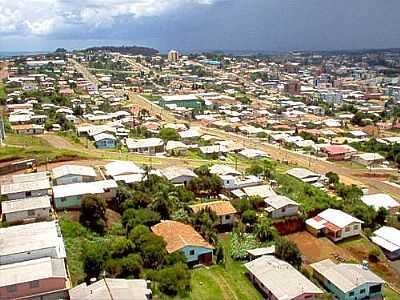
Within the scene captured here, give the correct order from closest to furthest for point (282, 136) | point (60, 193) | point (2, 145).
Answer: point (60, 193) → point (2, 145) → point (282, 136)

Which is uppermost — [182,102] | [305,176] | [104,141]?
[104,141]

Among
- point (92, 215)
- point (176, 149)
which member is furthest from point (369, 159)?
point (92, 215)

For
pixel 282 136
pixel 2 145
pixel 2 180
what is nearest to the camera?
pixel 2 180

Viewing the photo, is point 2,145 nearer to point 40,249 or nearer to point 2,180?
point 2,180

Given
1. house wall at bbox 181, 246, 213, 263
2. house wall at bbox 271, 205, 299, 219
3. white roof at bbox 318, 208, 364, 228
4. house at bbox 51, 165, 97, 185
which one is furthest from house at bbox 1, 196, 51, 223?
white roof at bbox 318, 208, 364, 228

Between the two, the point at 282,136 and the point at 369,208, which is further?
the point at 282,136

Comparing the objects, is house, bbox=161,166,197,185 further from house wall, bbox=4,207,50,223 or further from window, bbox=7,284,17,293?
window, bbox=7,284,17,293

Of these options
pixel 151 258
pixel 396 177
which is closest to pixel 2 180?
pixel 151 258

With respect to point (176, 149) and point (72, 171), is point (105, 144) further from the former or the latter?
point (72, 171)
